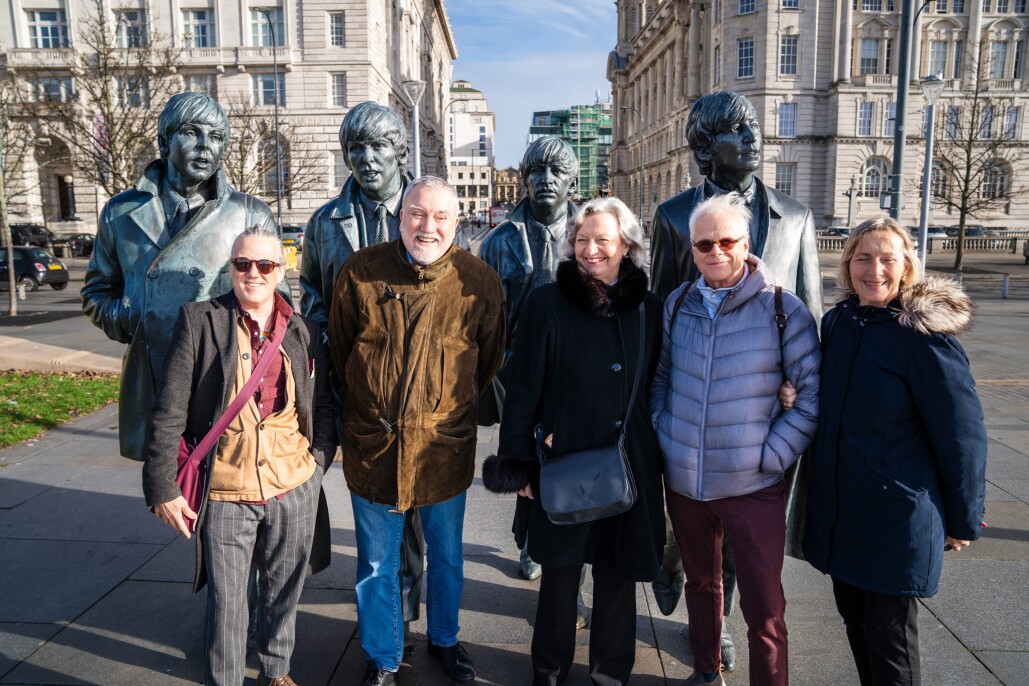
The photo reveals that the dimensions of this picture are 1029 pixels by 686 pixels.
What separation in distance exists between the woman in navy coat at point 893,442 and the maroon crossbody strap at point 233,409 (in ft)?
6.61

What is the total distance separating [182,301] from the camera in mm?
3119

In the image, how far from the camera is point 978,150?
49719 mm

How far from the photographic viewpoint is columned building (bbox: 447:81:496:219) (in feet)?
400

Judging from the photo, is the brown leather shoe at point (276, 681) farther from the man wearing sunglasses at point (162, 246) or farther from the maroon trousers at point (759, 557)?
the maroon trousers at point (759, 557)

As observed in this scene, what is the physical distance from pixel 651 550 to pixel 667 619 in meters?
1.09

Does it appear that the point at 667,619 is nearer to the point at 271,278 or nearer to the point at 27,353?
the point at 271,278

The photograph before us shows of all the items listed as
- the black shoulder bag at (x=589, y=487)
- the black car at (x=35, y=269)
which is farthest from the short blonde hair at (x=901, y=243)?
the black car at (x=35, y=269)

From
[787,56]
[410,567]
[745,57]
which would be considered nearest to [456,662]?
[410,567]

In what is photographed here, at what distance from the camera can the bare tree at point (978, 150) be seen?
98.7 feet

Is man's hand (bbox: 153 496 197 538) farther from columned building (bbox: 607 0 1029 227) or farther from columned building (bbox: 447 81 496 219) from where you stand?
columned building (bbox: 447 81 496 219)

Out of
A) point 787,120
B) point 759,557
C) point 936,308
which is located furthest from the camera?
point 787,120

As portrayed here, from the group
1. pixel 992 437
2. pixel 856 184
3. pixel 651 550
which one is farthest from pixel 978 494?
pixel 856 184

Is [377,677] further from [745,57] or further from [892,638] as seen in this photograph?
[745,57]

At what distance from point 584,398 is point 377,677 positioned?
1446 millimetres
